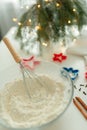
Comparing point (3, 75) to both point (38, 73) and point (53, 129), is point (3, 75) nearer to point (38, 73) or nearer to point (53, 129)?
point (38, 73)

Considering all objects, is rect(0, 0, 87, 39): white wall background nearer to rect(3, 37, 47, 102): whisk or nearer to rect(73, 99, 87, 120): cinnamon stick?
rect(3, 37, 47, 102): whisk

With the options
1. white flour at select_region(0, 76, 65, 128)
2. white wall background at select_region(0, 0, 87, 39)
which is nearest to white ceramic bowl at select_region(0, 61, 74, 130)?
white flour at select_region(0, 76, 65, 128)

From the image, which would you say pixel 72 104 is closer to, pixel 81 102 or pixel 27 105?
pixel 81 102

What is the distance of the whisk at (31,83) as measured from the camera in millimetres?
661

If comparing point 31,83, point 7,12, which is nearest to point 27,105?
point 31,83

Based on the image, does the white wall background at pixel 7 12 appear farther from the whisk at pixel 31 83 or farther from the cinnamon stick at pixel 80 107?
the cinnamon stick at pixel 80 107

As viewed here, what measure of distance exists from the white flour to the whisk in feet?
0.04

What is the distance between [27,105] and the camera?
633 millimetres

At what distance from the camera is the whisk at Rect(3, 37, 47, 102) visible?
66 centimetres

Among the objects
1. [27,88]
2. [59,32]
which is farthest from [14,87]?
[59,32]

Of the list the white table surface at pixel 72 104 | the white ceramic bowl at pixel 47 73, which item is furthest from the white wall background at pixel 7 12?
the white ceramic bowl at pixel 47 73

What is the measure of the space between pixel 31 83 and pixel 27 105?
3.6 inches

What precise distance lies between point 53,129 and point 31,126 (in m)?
0.08

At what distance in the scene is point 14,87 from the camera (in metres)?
0.69
